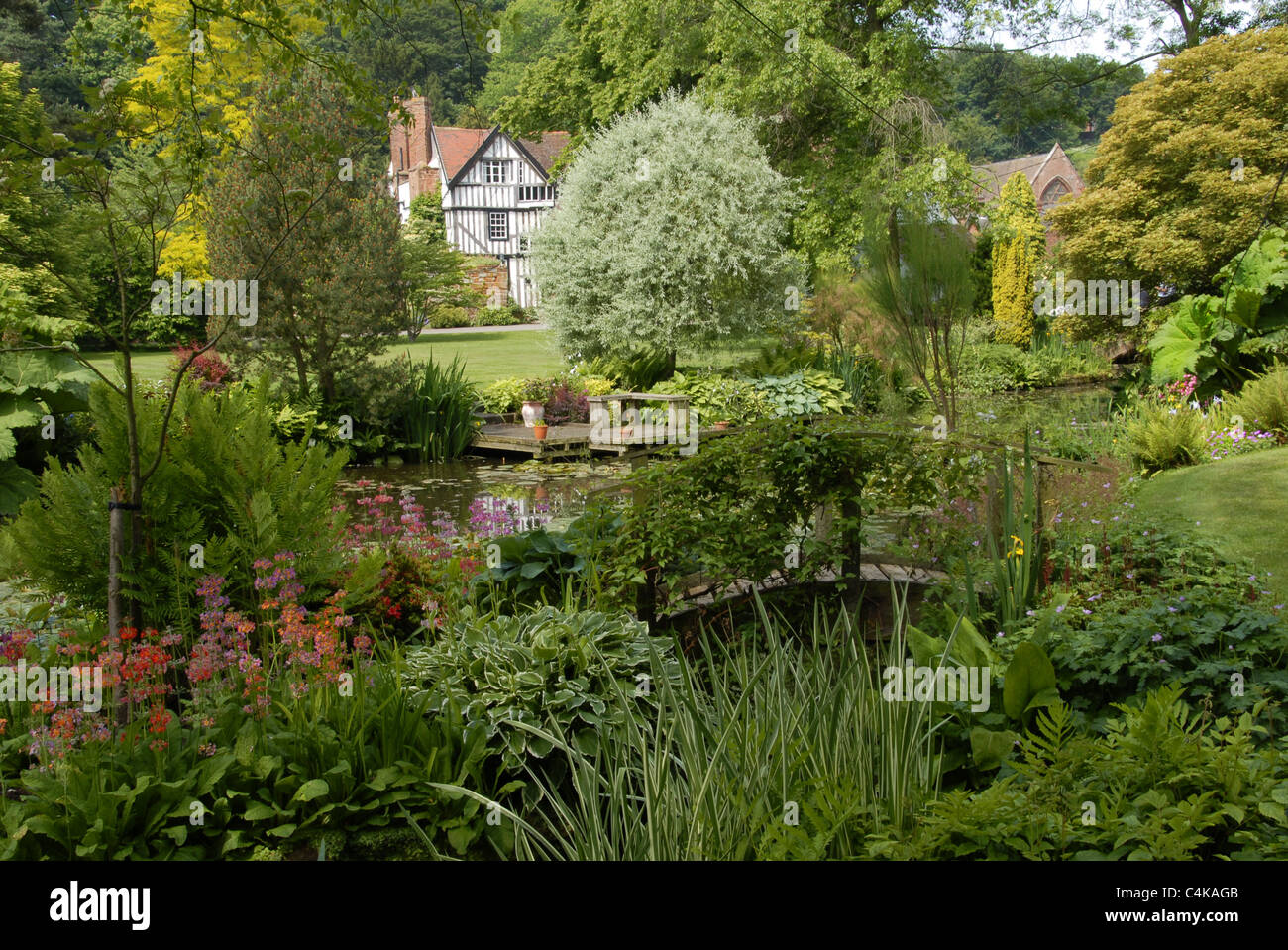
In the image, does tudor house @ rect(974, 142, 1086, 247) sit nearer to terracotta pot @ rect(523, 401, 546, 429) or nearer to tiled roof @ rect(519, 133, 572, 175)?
tiled roof @ rect(519, 133, 572, 175)

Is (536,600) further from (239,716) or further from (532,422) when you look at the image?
(532,422)

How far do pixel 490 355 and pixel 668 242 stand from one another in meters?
9.85

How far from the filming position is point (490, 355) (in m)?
24.2

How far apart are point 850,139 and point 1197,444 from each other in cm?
1178

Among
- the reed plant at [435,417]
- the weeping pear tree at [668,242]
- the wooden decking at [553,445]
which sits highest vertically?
the weeping pear tree at [668,242]

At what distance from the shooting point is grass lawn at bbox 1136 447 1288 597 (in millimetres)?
5291

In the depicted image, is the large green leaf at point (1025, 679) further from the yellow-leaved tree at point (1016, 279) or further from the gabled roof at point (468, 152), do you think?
the gabled roof at point (468, 152)

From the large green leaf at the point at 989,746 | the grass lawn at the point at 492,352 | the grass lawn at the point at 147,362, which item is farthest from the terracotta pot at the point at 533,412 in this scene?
the large green leaf at the point at 989,746

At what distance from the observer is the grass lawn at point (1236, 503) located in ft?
17.4

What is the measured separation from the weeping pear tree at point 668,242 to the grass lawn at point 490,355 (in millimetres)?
1329

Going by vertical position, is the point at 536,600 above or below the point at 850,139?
below

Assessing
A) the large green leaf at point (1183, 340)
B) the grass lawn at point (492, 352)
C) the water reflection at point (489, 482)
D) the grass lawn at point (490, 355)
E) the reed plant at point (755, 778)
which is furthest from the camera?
the grass lawn at point (492, 352)

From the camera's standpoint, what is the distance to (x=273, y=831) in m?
2.72
